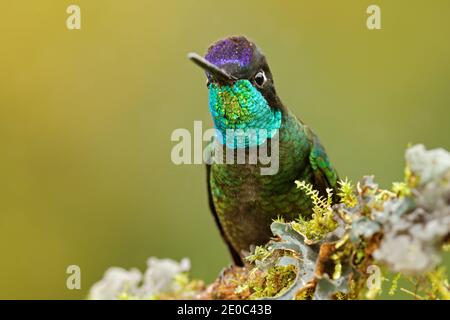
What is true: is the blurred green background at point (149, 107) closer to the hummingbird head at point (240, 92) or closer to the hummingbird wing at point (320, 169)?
the hummingbird wing at point (320, 169)

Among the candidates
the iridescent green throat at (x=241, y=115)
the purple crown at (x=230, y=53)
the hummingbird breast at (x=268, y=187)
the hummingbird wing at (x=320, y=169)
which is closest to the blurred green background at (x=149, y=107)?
the hummingbird wing at (x=320, y=169)

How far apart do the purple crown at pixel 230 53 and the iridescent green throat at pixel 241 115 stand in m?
0.10

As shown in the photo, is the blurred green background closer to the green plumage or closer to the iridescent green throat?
the green plumage

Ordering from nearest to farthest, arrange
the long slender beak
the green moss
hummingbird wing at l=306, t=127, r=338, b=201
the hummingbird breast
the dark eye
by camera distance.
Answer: the green moss → the long slender beak → the dark eye → the hummingbird breast → hummingbird wing at l=306, t=127, r=338, b=201

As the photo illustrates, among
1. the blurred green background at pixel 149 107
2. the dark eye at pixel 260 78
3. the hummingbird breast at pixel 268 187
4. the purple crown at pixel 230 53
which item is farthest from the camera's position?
the blurred green background at pixel 149 107

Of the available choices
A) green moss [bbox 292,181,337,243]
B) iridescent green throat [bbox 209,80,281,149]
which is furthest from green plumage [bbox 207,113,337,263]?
green moss [bbox 292,181,337,243]

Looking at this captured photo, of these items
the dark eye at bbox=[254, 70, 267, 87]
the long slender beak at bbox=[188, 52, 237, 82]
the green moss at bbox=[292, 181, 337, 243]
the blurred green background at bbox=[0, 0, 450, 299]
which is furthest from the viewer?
the blurred green background at bbox=[0, 0, 450, 299]

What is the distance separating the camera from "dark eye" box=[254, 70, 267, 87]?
2973mm

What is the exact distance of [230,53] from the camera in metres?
2.86

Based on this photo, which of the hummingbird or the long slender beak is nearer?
the long slender beak

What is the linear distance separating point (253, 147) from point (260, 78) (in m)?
0.34

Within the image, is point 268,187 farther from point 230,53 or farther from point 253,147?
point 230,53

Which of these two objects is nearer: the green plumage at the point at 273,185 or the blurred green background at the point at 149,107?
the green plumage at the point at 273,185

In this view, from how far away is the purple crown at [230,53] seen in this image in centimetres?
285
